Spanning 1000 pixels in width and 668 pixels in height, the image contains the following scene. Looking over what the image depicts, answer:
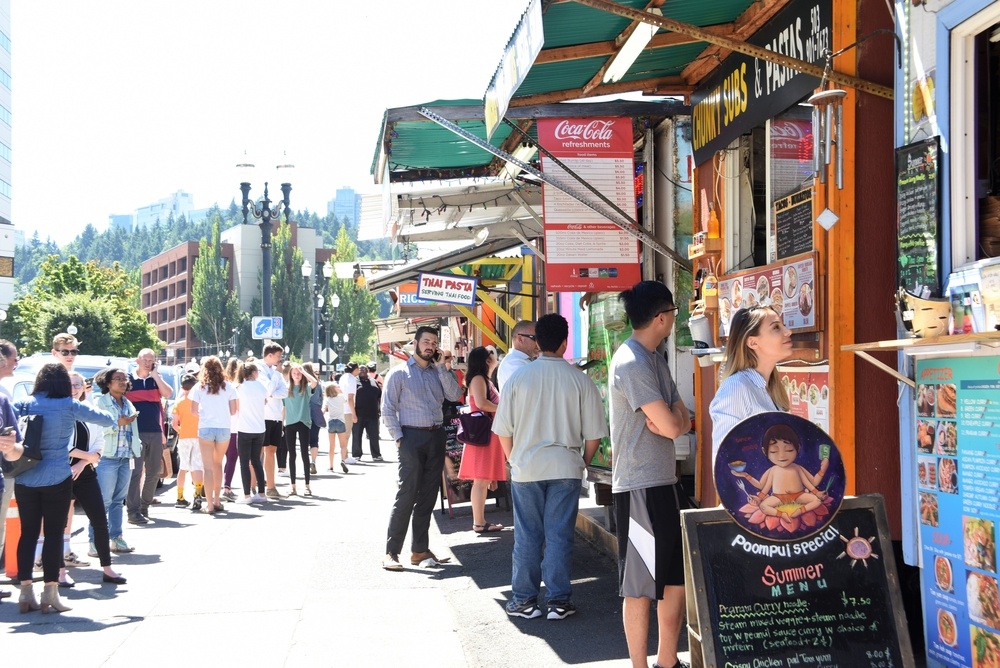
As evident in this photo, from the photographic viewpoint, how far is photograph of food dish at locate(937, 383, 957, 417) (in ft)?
16.2

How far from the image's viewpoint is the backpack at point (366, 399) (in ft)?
68.7

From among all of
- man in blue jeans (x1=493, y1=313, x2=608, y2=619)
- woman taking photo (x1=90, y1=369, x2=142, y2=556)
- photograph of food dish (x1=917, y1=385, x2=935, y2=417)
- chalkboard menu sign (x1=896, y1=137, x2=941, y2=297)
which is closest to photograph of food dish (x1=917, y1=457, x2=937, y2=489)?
photograph of food dish (x1=917, y1=385, x2=935, y2=417)

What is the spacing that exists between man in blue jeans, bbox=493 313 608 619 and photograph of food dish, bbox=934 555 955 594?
2475mm

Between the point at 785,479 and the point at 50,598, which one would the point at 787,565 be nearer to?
→ the point at 785,479

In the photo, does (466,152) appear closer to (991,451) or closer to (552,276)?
(552,276)

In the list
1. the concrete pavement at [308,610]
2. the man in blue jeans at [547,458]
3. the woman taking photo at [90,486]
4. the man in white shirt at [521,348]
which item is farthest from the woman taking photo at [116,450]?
the man in blue jeans at [547,458]

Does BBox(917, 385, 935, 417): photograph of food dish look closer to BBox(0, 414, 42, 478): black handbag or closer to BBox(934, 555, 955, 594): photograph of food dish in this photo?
BBox(934, 555, 955, 594): photograph of food dish

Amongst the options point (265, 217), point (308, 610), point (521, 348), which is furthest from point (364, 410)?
point (308, 610)

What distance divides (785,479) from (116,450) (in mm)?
7497

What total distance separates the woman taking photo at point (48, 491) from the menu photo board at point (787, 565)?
17.2 ft

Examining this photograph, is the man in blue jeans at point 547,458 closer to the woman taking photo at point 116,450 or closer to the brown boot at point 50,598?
the brown boot at point 50,598

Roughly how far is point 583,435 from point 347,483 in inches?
414

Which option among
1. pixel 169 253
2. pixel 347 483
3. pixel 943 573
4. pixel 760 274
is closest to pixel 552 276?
pixel 760 274

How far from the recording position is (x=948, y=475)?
498cm
